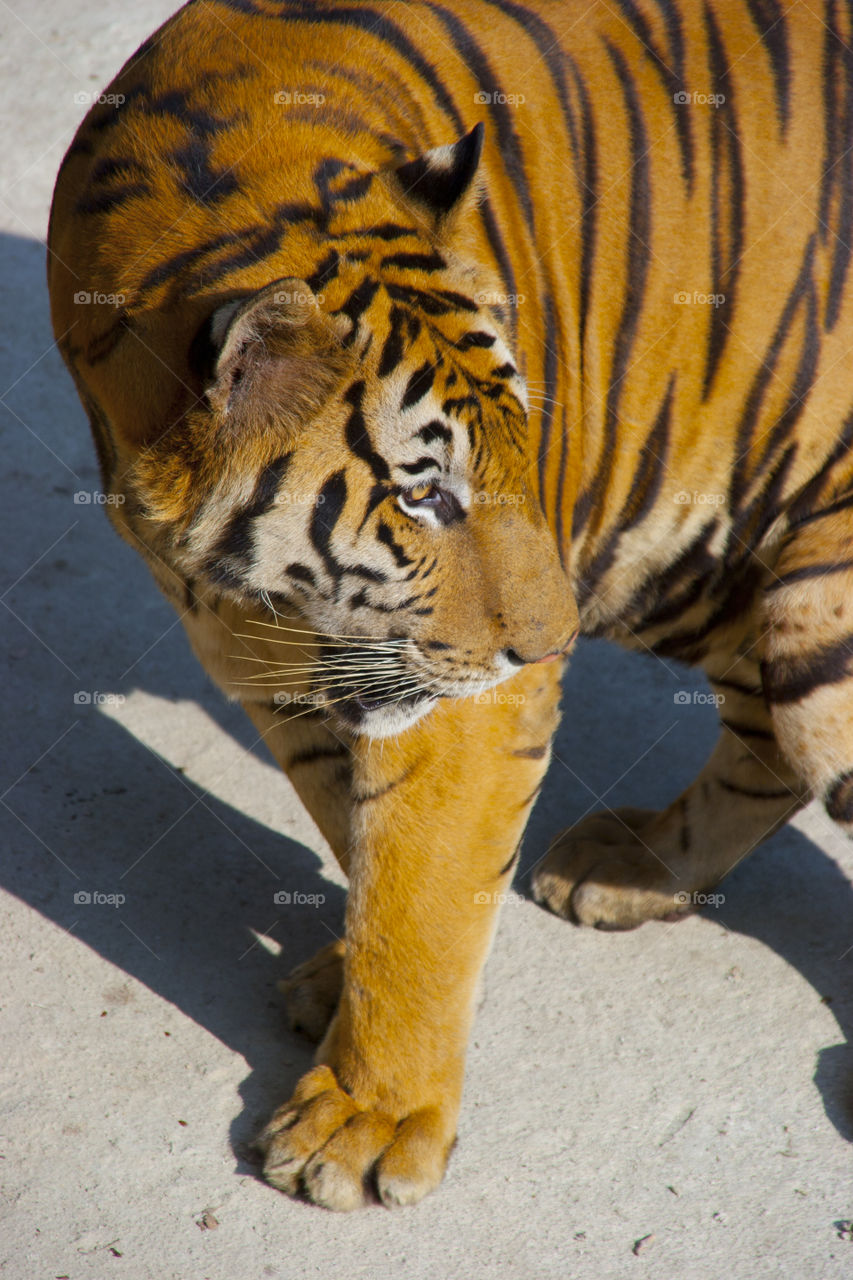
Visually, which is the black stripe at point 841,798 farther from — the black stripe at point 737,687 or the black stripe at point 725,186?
the black stripe at point 725,186

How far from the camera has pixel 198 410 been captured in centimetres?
168

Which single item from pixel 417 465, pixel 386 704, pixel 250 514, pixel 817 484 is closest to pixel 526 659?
pixel 386 704

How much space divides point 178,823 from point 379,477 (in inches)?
60.4

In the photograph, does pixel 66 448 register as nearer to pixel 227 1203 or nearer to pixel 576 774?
pixel 576 774

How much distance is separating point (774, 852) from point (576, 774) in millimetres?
551

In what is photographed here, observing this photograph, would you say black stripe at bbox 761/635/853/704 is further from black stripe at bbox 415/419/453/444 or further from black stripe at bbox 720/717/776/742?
black stripe at bbox 415/419/453/444

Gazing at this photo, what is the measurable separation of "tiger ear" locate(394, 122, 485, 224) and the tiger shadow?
5.31 feet

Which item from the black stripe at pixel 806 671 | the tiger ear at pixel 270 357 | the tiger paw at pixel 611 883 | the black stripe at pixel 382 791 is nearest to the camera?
the tiger ear at pixel 270 357

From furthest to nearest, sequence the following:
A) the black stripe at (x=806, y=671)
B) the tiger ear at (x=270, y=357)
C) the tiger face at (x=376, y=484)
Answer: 1. the black stripe at (x=806, y=671)
2. the tiger face at (x=376, y=484)
3. the tiger ear at (x=270, y=357)

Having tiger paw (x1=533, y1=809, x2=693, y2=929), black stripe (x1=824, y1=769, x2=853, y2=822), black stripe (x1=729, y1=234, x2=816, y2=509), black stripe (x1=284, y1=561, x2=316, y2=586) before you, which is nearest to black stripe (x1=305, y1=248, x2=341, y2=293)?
black stripe (x1=284, y1=561, x2=316, y2=586)

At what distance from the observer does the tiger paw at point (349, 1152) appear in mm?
2158

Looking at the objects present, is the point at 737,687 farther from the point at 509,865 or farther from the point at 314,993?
the point at 314,993

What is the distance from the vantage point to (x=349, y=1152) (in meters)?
2.17

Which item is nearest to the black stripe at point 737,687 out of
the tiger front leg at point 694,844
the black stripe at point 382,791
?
the tiger front leg at point 694,844
